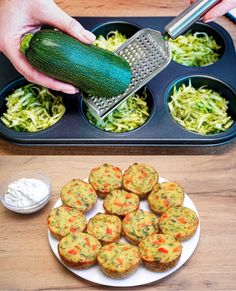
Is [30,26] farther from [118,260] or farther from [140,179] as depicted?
[118,260]

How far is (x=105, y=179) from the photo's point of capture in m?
2.07

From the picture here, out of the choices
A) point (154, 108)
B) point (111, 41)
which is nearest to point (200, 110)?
point (154, 108)

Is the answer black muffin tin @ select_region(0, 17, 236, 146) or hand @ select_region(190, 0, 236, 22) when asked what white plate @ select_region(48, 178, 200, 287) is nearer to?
black muffin tin @ select_region(0, 17, 236, 146)

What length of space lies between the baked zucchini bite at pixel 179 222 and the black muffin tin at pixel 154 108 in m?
0.42

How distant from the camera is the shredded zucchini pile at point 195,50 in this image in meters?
2.78

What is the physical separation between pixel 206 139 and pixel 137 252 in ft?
2.25

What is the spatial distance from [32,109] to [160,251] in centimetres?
109

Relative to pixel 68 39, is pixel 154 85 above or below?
below

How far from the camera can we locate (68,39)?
2201mm

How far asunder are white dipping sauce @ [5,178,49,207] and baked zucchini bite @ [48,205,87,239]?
0.34 feet

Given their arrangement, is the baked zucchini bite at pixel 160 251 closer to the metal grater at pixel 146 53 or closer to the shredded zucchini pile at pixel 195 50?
the metal grater at pixel 146 53

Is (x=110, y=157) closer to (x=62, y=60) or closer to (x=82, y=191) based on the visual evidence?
(x=82, y=191)

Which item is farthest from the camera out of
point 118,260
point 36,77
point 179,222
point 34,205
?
point 36,77

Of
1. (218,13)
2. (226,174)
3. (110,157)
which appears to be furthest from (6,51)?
(226,174)
